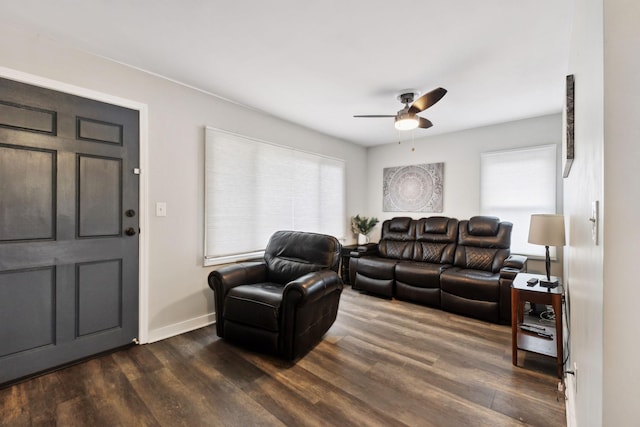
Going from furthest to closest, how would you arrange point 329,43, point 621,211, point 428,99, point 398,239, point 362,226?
point 362,226, point 398,239, point 428,99, point 329,43, point 621,211

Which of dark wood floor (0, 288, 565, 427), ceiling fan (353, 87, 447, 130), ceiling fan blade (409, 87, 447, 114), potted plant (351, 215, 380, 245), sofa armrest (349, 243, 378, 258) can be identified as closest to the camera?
dark wood floor (0, 288, 565, 427)

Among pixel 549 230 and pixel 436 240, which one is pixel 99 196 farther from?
pixel 436 240

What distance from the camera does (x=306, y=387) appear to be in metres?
1.87

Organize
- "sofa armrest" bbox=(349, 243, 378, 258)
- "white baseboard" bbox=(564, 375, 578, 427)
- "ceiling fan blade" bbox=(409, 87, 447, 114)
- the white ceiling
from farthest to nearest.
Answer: "sofa armrest" bbox=(349, 243, 378, 258) < "ceiling fan blade" bbox=(409, 87, 447, 114) < the white ceiling < "white baseboard" bbox=(564, 375, 578, 427)

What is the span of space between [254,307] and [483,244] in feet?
10.1

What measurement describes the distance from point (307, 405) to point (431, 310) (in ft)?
7.26

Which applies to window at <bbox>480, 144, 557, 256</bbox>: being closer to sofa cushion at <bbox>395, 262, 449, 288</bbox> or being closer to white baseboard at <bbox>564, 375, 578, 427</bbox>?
sofa cushion at <bbox>395, 262, 449, 288</bbox>

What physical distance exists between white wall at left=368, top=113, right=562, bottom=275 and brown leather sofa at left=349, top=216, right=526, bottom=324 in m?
0.48

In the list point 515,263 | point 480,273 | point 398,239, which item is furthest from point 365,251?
point 515,263

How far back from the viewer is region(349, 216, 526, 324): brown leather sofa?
301 cm

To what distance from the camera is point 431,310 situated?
3.37 meters

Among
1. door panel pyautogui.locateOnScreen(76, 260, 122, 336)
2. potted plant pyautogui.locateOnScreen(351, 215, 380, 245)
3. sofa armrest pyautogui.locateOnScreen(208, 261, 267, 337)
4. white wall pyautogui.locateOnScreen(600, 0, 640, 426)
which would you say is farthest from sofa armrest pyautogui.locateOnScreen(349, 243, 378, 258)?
white wall pyautogui.locateOnScreen(600, 0, 640, 426)

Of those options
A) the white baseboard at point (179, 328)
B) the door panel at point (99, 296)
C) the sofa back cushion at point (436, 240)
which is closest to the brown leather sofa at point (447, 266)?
the sofa back cushion at point (436, 240)

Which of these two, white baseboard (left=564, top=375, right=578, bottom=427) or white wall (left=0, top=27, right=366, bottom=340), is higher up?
white wall (left=0, top=27, right=366, bottom=340)
